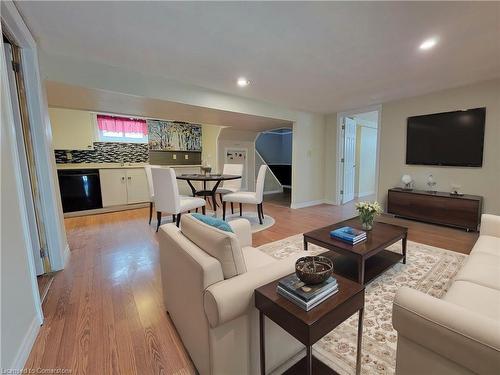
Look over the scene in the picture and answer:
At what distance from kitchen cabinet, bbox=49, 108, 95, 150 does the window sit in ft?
0.64

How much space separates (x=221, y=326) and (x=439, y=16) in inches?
103

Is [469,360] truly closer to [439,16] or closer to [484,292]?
[484,292]

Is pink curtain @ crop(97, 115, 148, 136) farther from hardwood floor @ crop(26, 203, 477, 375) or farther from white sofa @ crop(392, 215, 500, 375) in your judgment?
white sofa @ crop(392, 215, 500, 375)

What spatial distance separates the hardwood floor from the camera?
129 centimetres

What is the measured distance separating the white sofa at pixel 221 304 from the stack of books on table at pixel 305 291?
131 mm

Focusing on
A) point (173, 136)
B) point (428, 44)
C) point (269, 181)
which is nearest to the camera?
point (428, 44)

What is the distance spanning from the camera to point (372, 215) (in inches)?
88.7

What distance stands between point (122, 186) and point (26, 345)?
4.01 metres

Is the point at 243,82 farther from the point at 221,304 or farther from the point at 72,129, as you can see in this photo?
the point at 72,129

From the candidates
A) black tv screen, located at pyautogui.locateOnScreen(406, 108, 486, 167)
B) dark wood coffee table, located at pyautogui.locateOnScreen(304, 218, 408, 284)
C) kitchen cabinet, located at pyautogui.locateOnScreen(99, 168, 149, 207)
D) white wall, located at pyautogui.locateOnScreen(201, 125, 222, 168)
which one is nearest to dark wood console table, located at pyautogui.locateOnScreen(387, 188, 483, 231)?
black tv screen, located at pyautogui.locateOnScreen(406, 108, 486, 167)

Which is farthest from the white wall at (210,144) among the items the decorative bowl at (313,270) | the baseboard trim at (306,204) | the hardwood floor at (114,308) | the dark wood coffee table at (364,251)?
the decorative bowl at (313,270)

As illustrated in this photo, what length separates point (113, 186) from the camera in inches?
190

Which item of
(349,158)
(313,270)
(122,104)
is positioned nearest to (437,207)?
(349,158)

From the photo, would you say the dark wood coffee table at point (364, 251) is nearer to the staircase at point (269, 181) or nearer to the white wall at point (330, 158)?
the white wall at point (330, 158)
